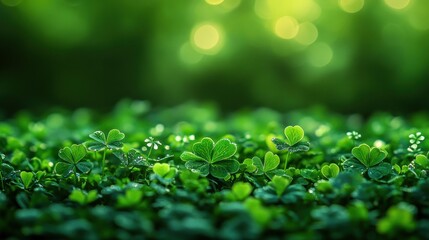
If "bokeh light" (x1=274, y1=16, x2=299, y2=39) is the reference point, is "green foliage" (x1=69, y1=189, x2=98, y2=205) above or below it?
below

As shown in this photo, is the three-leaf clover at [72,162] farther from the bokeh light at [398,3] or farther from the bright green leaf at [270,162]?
the bokeh light at [398,3]

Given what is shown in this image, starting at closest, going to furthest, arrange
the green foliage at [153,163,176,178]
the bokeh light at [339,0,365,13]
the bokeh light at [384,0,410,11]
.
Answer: the green foliage at [153,163,176,178]
the bokeh light at [384,0,410,11]
the bokeh light at [339,0,365,13]

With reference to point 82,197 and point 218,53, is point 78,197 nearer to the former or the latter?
point 82,197

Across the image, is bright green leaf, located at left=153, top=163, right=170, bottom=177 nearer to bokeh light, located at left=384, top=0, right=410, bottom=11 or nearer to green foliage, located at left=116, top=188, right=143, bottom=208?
green foliage, located at left=116, top=188, right=143, bottom=208

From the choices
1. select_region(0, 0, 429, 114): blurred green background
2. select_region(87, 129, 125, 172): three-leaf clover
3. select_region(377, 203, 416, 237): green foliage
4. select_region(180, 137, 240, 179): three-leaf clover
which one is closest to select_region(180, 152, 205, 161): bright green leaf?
select_region(180, 137, 240, 179): three-leaf clover

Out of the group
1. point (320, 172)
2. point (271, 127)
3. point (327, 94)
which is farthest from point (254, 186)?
point (327, 94)

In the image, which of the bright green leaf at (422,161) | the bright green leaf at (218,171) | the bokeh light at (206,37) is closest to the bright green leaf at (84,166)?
the bright green leaf at (218,171)
